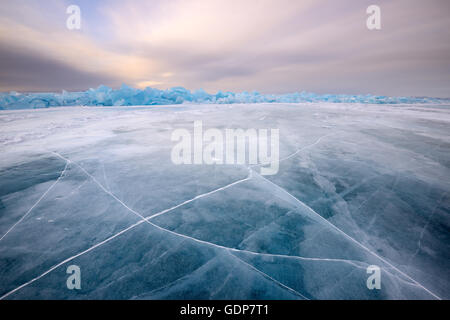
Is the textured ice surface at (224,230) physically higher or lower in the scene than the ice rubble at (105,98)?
lower

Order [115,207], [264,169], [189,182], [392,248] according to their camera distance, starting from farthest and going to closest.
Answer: [264,169]
[189,182]
[115,207]
[392,248]

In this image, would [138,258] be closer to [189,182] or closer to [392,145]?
[189,182]

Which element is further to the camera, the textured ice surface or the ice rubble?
the ice rubble

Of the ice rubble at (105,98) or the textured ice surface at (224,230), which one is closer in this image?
the textured ice surface at (224,230)

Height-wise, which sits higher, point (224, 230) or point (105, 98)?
point (105, 98)

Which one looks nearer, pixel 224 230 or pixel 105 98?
pixel 224 230

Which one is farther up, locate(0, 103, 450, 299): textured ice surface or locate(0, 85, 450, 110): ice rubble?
locate(0, 85, 450, 110): ice rubble

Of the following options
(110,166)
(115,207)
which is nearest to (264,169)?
(115,207)
